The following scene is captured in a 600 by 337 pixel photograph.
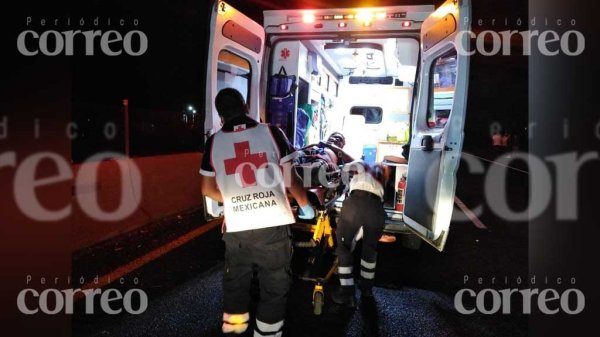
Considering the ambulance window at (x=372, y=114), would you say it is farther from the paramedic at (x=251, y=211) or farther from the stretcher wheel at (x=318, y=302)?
the paramedic at (x=251, y=211)

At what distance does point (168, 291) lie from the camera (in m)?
3.84

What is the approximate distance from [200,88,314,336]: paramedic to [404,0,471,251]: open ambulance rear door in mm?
1753

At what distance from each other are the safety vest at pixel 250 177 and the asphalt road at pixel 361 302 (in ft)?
3.88

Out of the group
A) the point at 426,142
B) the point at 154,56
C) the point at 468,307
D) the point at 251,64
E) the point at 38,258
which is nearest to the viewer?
the point at 468,307

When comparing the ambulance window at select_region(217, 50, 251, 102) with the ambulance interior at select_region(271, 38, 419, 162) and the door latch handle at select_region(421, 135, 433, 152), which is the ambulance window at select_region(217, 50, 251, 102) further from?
the door latch handle at select_region(421, 135, 433, 152)

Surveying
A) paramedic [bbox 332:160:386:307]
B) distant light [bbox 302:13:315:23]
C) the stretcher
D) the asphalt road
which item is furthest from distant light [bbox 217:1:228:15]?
the asphalt road

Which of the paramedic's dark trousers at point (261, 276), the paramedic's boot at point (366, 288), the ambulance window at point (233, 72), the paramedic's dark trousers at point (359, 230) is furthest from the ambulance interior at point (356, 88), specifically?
the paramedic's dark trousers at point (261, 276)

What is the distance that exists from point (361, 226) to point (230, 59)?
2578 millimetres

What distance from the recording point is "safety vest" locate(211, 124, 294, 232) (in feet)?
8.18

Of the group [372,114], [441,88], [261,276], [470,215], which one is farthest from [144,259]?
[372,114]

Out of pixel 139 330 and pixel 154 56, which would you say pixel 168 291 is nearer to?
pixel 139 330

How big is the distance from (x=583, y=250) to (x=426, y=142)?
3.55m

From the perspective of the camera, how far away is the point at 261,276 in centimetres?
255

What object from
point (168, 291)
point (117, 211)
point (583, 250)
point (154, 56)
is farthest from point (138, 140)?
point (583, 250)
